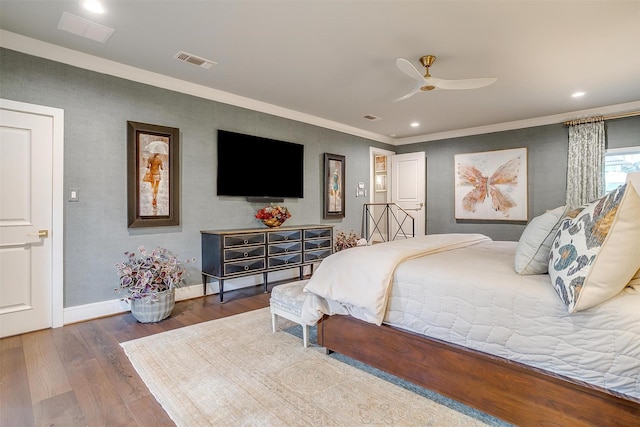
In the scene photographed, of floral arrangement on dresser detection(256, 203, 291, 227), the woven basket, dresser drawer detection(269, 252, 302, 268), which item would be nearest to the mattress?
the woven basket

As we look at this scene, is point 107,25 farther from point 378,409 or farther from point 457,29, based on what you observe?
point 378,409

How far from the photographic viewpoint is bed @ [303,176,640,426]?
129 cm

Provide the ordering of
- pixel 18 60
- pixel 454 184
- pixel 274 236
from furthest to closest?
pixel 454 184
pixel 274 236
pixel 18 60

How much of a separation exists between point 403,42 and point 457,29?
43cm

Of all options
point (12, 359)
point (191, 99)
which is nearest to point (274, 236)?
point (191, 99)

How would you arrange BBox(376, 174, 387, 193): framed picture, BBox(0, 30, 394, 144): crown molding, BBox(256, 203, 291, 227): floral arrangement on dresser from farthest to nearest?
BBox(376, 174, 387, 193): framed picture
BBox(256, 203, 291, 227): floral arrangement on dresser
BBox(0, 30, 394, 144): crown molding

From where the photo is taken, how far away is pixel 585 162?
4.71 meters

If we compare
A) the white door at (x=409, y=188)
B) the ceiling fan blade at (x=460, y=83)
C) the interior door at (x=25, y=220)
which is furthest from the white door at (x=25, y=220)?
the white door at (x=409, y=188)

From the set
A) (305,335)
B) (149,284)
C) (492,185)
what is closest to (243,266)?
(149,284)

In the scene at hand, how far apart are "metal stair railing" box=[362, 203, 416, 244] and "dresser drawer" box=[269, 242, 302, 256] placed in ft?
7.15

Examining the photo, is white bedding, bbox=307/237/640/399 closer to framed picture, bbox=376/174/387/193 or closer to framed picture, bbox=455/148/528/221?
framed picture, bbox=455/148/528/221

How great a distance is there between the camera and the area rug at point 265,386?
168 centimetres

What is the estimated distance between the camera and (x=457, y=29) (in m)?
2.62

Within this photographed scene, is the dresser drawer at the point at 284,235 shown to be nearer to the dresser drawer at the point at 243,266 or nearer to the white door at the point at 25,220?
the dresser drawer at the point at 243,266
